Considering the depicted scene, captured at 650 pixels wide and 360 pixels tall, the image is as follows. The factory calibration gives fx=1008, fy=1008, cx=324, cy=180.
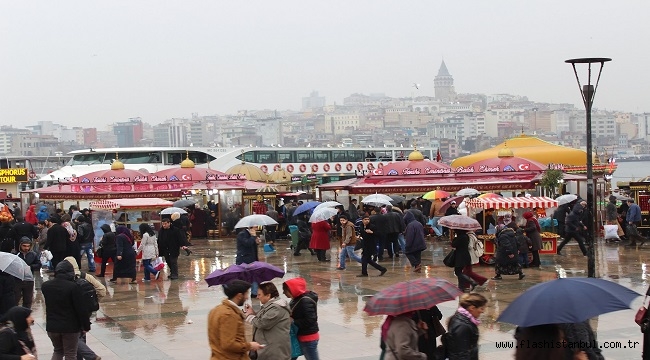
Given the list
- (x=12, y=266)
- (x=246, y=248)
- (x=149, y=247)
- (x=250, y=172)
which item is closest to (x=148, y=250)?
(x=149, y=247)

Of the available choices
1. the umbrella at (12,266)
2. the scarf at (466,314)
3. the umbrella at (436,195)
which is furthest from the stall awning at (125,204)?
A: the scarf at (466,314)

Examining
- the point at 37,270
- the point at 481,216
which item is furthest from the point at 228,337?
the point at 481,216

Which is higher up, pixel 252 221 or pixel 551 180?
pixel 252 221

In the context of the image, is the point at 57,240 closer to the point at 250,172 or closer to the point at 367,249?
the point at 367,249

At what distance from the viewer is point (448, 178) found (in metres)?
31.8

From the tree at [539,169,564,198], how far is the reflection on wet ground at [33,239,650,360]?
6.79 m

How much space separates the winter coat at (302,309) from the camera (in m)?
8.76

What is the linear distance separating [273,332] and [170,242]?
10356 millimetres

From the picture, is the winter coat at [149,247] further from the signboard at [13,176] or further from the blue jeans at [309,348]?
the signboard at [13,176]

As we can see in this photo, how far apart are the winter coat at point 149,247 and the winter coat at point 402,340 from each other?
11.2m

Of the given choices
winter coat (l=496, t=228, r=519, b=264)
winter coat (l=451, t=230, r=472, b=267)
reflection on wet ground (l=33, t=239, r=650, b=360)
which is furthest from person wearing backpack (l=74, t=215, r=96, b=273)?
winter coat (l=451, t=230, r=472, b=267)

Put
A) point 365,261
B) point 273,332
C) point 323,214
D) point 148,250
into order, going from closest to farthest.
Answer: point 273,332, point 365,261, point 148,250, point 323,214

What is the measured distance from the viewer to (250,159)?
219 feet

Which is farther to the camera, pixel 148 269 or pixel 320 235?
pixel 320 235
